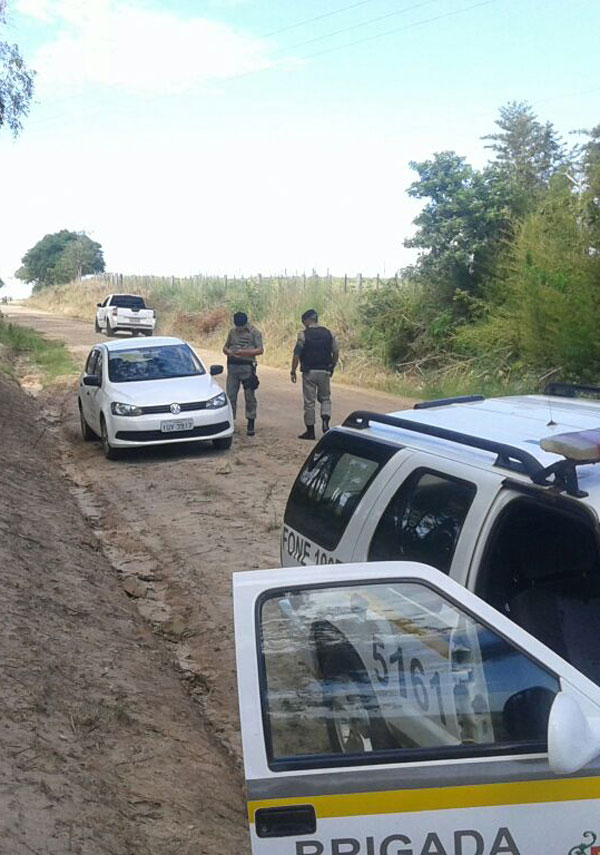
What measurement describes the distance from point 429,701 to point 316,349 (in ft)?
38.2

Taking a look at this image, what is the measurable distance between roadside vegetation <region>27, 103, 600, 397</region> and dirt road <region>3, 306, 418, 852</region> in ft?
12.7

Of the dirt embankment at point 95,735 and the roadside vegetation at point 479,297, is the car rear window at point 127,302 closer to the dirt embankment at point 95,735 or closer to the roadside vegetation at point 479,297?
the roadside vegetation at point 479,297

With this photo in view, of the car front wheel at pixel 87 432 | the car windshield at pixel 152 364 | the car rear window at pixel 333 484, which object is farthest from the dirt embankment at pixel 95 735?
the car front wheel at pixel 87 432

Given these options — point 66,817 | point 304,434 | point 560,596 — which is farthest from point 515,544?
point 304,434

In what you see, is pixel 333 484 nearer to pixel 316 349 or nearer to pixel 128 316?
pixel 316 349

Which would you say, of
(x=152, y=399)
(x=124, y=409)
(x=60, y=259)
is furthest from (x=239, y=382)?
(x=60, y=259)

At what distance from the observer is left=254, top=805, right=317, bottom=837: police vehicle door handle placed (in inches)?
98.8

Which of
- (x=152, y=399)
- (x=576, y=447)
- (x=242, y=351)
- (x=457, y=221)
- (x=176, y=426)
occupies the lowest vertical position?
(x=176, y=426)

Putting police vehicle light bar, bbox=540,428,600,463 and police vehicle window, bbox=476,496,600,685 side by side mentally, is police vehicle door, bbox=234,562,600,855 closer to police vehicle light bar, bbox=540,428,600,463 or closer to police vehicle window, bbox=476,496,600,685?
police vehicle light bar, bbox=540,428,600,463

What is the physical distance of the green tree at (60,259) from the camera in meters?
90.4

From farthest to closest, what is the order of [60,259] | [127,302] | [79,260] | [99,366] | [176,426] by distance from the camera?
[60,259], [79,260], [127,302], [99,366], [176,426]

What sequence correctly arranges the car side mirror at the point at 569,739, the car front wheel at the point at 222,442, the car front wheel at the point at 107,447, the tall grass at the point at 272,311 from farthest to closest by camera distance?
the tall grass at the point at 272,311, the car front wheel at the point at 222,442, the car front wheel at the point at 107,447, the car side mirror at the point at 569,739

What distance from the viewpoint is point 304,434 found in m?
15.0

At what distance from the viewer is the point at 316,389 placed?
14.4 meters
